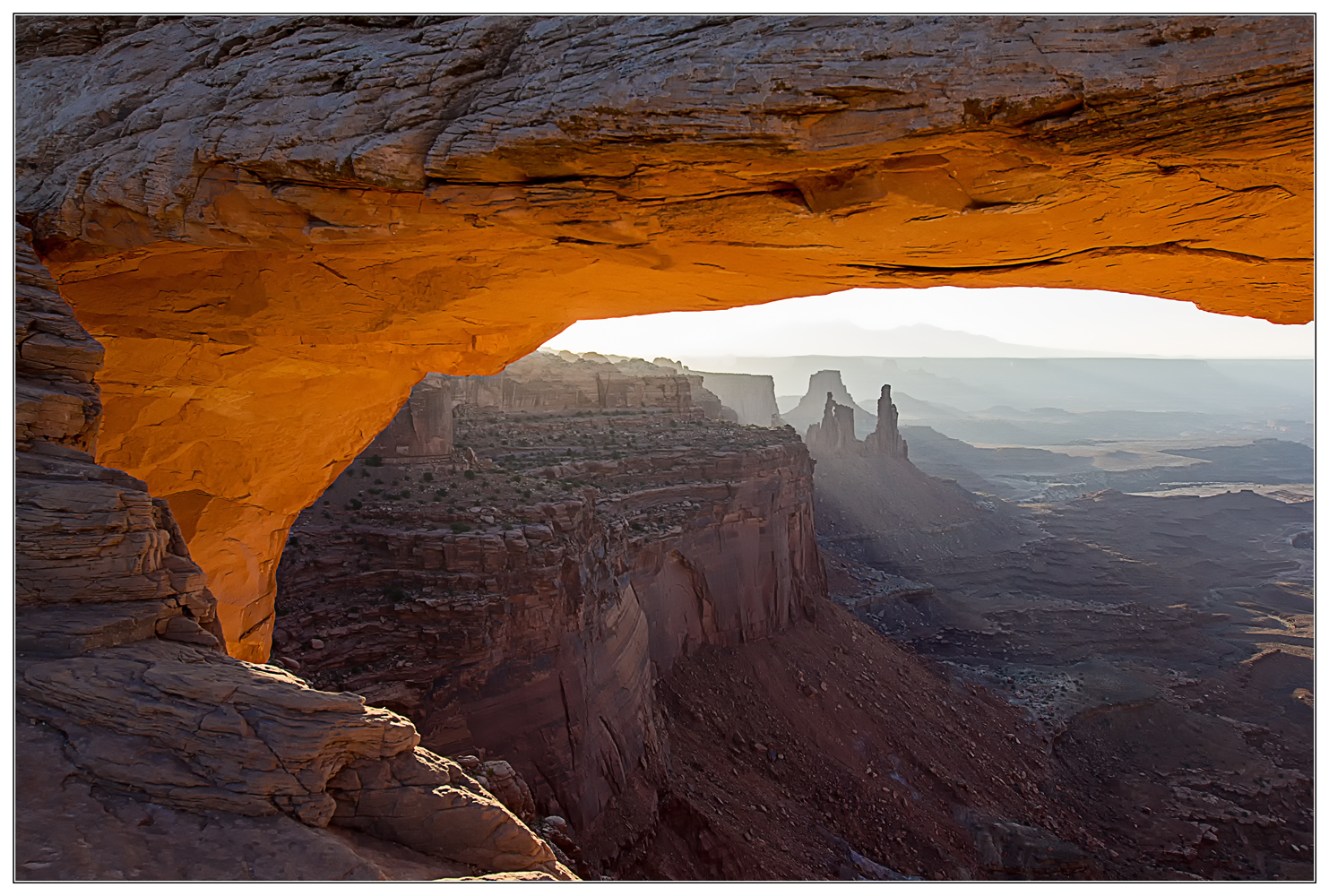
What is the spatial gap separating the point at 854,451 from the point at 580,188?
58.6m

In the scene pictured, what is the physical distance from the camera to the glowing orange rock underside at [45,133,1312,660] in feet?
16.5

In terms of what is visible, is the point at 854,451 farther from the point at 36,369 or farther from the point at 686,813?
the point at 36,369

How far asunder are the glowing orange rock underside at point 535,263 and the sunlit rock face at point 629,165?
0.03m

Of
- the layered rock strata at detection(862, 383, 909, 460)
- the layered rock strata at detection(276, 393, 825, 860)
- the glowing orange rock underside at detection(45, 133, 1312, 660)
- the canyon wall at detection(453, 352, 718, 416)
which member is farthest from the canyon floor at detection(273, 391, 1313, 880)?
the layered rock strata at detection(862, 383, 909, 460)

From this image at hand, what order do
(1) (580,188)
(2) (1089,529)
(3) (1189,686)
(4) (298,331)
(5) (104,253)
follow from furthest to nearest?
(2) (1089,529)
(3) (1189,686)
(4) (298,331)
(5) (104,253)
(1) (580,188)

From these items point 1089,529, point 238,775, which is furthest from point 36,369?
point 1089,529

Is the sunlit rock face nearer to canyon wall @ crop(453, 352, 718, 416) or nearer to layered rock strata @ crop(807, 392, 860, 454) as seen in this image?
canyon wall @ crop(453, 352, 718, 416)

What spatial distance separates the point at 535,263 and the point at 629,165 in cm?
219

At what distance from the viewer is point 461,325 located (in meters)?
8.74

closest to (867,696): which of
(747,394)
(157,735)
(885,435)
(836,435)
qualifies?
(157,735)

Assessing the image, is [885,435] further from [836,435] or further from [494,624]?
[494,624]

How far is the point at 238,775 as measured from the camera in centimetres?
431

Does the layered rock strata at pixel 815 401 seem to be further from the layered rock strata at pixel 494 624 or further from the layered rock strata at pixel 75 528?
Result: the layered rock strata at pixel 75 528

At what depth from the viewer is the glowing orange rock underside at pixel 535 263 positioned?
503 cm
